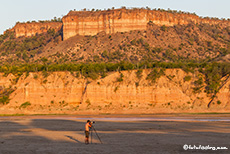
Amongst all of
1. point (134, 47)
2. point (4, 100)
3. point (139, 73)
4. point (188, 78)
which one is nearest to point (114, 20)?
point (134, 47)

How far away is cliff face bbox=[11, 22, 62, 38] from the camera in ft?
469

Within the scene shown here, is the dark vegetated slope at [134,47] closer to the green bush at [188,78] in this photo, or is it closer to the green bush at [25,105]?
the green bush at [188,78]

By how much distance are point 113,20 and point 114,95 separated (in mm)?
61527

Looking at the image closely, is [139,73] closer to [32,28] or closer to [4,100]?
[4,100]

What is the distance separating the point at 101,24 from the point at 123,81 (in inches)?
2377

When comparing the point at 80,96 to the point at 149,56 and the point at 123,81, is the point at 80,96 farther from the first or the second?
the point at 149,56

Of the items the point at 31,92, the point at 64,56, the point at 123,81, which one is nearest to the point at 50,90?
the point at 31,92

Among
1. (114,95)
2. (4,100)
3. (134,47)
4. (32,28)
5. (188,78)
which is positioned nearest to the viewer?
(114,95)

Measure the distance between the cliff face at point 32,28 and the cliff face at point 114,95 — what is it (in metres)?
77.5

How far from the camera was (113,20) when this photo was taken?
11919 cm

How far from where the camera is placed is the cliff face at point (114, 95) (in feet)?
197

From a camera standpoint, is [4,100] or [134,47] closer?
[4,100]

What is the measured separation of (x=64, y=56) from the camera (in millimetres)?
106625

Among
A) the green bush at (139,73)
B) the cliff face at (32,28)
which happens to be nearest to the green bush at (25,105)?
the green bush at (139,73)
